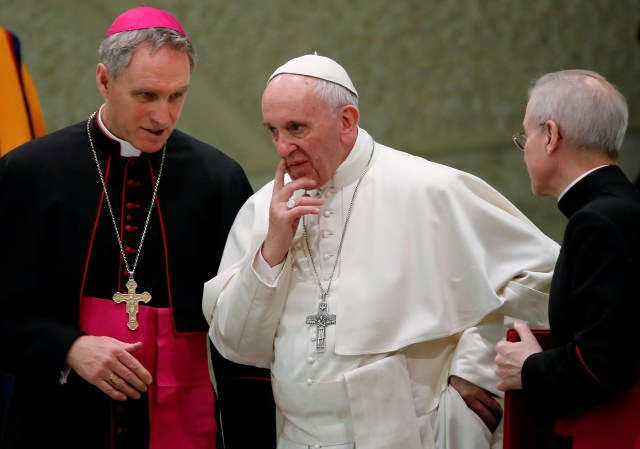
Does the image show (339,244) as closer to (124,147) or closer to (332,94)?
(332,94)

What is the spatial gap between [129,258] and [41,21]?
8.02 ft

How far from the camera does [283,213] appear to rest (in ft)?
10.8

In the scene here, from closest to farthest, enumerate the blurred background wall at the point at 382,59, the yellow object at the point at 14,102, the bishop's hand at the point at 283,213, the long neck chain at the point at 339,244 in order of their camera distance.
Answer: the bishop's hand at the point at 283,213 → the long neck chain at the point at 339,244 → the yellow object at the point at 14,102 → the blurred background wall at the point at 382,59

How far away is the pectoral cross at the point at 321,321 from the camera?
10.9ft

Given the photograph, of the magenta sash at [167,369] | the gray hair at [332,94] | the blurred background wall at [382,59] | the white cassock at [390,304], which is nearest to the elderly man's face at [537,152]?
the white cassock at [390,304]

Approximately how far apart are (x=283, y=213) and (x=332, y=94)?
0.39 metres

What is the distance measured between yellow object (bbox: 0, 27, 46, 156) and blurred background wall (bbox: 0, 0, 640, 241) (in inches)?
35.9

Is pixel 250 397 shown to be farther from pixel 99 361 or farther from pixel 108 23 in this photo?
pixel 108 23

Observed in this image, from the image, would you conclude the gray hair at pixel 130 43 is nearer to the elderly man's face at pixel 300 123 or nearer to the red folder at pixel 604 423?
the elderly man's face at pixel 300 123

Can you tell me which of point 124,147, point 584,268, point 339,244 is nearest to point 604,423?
point 584,268

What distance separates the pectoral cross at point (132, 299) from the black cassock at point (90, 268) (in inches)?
1.0

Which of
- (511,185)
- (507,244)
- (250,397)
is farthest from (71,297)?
(511,185)

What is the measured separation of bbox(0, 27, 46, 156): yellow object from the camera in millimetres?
4598

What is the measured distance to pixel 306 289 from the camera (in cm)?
343
